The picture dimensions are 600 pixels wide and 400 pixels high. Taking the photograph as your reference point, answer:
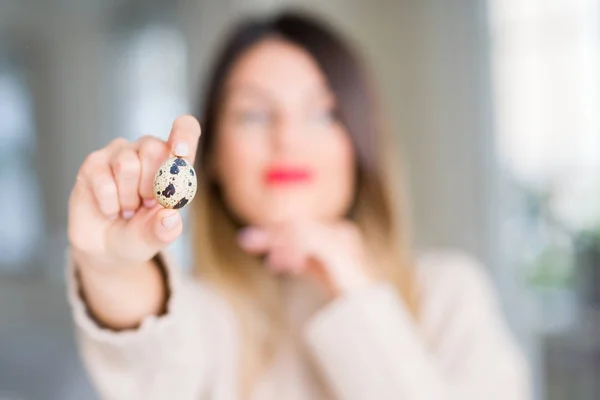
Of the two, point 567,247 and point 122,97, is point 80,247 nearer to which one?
point 122,97

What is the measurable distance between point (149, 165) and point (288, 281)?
32 centimetres

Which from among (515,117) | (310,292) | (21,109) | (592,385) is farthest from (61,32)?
(592,385)

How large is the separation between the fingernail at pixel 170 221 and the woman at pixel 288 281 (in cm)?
5

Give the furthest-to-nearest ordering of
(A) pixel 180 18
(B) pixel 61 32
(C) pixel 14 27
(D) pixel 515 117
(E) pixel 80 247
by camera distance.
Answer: (D) pixel 515 117
(A) pixel 180 18
(B) pixel 61 32
(C) pixel 14 27
(E) pixel 80 247

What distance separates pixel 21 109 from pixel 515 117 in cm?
81

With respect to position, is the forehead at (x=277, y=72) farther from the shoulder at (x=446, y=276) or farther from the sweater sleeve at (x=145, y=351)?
the shoulder at (x=446, y=276)

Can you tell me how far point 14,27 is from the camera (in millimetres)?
378

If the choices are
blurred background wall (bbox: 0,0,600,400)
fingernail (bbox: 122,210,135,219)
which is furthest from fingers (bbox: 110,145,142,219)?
blurred background wall (bbox: 0,0,600,400)

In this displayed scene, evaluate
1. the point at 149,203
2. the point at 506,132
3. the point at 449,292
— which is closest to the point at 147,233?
the point at 149,203

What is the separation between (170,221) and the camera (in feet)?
0.67

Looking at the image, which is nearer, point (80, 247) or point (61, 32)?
point (80, 247)

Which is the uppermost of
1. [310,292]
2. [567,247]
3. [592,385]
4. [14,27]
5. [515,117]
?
[14,27]

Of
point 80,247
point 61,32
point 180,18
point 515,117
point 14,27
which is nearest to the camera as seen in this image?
point 80,247

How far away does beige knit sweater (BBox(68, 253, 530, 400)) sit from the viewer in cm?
30
